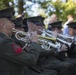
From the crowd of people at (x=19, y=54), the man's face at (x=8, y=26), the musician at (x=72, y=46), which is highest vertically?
the man's face at (x=8, y=26)

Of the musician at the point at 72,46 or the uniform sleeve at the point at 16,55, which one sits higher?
the uniform sleeve at the point at 16,55

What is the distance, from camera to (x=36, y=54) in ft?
12.8

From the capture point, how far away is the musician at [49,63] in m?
5.15

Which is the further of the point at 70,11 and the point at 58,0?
the point at 58,0

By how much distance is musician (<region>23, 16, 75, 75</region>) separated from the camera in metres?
5.15

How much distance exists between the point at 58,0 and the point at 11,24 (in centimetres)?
1334

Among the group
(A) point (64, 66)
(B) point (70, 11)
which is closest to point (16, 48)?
(A) point (64, 66)

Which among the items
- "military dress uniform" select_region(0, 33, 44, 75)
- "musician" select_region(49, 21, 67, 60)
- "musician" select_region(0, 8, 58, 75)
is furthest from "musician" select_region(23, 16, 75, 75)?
"military dress uniform" select_region(0, 33, 44, 75)

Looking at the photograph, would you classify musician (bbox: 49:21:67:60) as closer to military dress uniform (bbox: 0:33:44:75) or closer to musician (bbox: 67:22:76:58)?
musician (bbox: 67:22:76:58)

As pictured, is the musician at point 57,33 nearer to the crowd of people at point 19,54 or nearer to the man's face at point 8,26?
the crowd of people at point 19,54

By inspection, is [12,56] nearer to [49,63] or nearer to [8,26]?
[8,26]

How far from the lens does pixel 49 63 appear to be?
5.48 metres

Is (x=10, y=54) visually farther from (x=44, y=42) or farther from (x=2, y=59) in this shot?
(x=44, y=42)

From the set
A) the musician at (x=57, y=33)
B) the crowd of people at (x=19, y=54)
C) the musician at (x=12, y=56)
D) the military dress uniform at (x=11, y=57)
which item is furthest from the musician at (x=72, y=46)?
the military dress uniform at (x=11, y=57)
